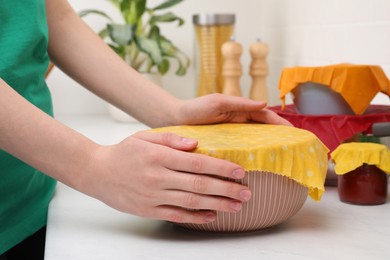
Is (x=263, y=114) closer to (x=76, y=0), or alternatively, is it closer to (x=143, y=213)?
(x=143, y=213)

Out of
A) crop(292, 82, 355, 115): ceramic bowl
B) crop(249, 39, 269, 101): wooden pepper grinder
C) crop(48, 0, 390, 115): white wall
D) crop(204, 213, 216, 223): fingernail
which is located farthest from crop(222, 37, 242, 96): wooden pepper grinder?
crop(204, 213, 216, 223): fingernail

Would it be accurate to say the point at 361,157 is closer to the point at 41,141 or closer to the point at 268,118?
the point at 268,118

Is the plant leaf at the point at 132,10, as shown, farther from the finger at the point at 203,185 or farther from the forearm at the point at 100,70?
the finger at the point at 203,185

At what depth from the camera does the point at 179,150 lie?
0.70 m

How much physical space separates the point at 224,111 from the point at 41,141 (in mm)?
281

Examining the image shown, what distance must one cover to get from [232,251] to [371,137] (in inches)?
12.7

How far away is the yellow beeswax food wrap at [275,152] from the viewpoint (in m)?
0.69

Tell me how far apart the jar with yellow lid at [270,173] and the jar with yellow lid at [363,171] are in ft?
0.29

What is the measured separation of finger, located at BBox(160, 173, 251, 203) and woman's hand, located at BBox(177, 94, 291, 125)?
0.22 m

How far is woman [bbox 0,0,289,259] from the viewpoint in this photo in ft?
2.24

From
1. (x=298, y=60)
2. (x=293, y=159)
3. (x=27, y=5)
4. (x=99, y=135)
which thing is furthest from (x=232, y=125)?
(x=298, y=60)

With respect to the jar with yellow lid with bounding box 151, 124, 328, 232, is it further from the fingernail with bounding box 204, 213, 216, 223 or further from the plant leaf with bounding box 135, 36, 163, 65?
the plant leaf with bounding box 135, 36, 163, 65

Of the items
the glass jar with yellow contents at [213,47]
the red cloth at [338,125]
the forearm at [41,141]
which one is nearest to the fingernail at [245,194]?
the forearm at [41,141]

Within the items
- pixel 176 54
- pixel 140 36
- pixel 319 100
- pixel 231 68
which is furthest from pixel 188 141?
pixel 176 54
